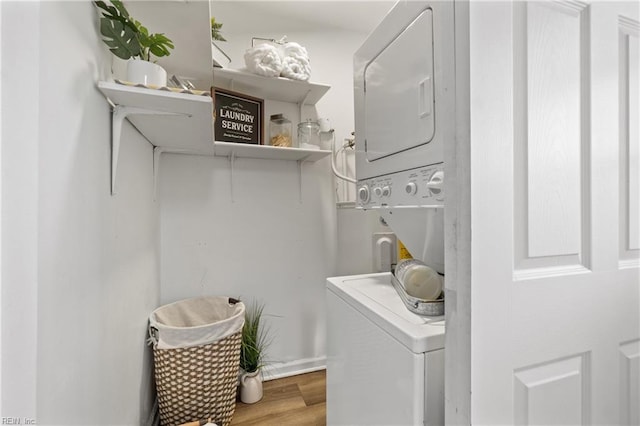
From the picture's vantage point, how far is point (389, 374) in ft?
2.97

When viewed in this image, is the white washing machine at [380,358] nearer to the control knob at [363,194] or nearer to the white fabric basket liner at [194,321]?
the control knob at [363,194]

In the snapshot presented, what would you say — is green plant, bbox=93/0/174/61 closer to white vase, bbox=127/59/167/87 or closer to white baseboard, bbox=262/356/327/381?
white vase, bbox=127/59/167/87

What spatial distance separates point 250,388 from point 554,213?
1.98m

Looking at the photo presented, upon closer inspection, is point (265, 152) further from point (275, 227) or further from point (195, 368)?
point (195, 368)

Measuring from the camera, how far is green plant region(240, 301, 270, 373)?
195cm

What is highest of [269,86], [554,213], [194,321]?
[269,86]

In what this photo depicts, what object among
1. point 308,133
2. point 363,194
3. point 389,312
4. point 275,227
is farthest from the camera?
point 275,227

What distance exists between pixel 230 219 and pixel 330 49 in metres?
1.63

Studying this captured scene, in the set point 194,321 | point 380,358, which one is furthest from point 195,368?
point 380,358

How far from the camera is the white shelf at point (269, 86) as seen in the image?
1.90m

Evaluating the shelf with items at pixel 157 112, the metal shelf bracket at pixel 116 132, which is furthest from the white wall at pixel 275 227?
the metal shelf bracket at pixel 116 132

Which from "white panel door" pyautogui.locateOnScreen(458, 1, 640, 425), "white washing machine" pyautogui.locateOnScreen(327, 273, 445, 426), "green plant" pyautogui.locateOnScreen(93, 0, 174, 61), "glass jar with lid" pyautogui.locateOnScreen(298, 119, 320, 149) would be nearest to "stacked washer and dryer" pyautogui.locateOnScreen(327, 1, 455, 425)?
"white washing machine" pyautogui.locateOnScreen(327, 273, 445, 426)

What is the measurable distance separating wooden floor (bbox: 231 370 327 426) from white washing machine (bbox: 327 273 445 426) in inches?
18.6

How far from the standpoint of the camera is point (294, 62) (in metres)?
1.97
